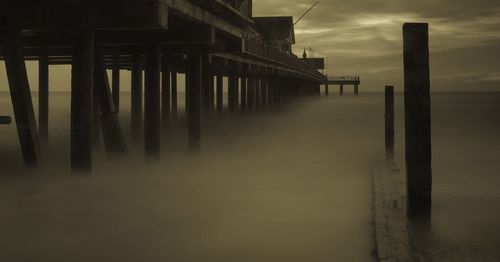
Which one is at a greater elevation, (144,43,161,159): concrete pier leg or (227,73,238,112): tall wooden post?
(227,73,238,112): tall wooden post

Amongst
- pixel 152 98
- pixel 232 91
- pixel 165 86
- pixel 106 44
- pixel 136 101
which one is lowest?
pixel 152 98

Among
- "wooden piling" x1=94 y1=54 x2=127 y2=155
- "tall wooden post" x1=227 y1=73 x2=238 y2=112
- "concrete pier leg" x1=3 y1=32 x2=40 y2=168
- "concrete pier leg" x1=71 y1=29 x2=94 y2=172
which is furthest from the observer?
"tall wooden post" x1=227 y1=73 x2=238 y2=112

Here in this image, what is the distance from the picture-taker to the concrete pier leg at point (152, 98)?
9484mm

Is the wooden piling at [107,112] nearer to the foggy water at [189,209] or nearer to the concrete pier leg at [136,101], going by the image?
the foggy water at [189,209]

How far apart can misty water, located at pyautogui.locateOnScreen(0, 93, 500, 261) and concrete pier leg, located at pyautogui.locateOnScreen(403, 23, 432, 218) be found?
1.16ft

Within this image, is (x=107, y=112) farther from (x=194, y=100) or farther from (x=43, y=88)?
(x=43, y=88)

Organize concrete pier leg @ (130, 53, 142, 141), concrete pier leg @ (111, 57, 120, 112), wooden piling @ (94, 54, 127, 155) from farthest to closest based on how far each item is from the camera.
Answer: concrete pier leg @ (111, 57, 120, 112) → concrete pier leg @ (130, 53, 142, 141) → wooden piling @ (94, 54, 127, 155)

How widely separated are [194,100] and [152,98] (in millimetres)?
1699

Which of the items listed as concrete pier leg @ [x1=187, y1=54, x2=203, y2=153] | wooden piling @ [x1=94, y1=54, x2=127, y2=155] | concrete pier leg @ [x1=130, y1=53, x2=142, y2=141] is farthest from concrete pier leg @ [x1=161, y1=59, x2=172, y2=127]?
wooden piling @ [x1=94, y1=54, x2=127, y2=155]

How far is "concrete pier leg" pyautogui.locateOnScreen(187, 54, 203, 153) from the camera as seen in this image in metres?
11.0

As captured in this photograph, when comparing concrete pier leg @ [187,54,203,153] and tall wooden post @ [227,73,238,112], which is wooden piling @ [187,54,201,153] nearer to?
concrete pier leg @ [187,54,203,153]

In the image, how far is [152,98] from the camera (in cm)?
955

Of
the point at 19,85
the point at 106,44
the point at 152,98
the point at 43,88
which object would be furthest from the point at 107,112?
the point at 43,88

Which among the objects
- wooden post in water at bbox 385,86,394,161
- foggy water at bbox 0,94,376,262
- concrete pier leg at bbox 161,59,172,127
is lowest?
foggy water at bbox 0,94,376,262
